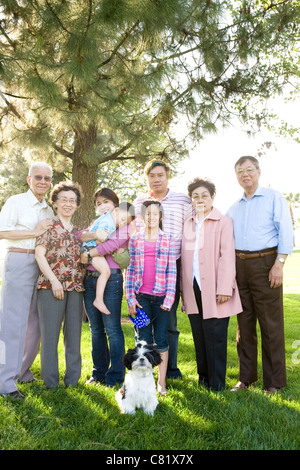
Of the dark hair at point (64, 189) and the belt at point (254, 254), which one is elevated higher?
the dark hair at point (64, 189)

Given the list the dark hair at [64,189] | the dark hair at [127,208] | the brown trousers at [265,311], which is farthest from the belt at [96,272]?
the brown trousers at [265,311]

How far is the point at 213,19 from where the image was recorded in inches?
279

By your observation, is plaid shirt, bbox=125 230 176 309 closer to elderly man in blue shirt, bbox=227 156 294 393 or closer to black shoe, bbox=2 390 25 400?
elderly man in blue shirt, bbox=227 156 294 393

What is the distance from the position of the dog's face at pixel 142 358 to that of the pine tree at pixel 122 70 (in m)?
3.35

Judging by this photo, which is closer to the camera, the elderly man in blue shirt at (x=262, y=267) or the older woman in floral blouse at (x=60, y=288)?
the older woman in floral blouse at (x=60, y=288)

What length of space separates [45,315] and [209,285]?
5.47 ft

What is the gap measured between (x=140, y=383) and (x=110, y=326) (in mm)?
822

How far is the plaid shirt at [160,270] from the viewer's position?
3.87 meters

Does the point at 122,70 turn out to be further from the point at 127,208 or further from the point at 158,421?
the point at 158,421

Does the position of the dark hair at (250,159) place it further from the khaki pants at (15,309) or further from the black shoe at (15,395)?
the black shoe at (15,395)

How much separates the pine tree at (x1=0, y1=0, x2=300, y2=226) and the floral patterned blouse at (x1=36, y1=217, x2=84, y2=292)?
7.01 ft
